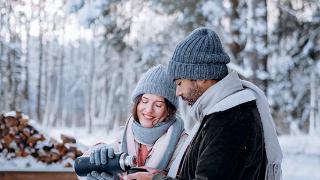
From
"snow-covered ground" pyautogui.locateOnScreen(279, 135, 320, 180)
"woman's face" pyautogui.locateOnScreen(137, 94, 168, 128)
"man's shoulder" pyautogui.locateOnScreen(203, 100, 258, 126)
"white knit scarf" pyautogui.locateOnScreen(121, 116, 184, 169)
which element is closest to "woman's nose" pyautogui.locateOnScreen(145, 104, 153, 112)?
"woman's face" pyautogui.locateOnScreen(137, 94, 168, 128)

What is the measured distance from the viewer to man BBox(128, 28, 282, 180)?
1.80m

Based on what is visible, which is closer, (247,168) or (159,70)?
(247,168)

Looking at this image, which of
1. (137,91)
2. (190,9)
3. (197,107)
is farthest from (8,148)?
(190,9)

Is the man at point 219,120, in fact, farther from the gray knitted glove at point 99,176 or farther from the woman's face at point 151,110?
the woman's face at point 151,110

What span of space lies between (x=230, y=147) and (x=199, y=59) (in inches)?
14.3

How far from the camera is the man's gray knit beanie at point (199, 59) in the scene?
199 centimetres

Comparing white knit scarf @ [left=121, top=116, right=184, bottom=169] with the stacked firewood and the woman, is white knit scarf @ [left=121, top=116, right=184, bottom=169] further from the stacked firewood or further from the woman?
the stacked firewood

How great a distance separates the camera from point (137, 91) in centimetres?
272

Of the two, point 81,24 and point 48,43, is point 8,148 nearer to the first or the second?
point 81,24

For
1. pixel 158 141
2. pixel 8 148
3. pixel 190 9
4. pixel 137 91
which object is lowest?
pixel 8 148

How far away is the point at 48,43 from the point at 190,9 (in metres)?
24.4

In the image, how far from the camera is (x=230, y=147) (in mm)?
1785

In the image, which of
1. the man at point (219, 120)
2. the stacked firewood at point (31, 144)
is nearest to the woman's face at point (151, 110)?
the man at point (219, 120)

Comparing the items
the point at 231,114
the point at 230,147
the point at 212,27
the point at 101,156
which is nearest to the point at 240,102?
the point at 231,114
